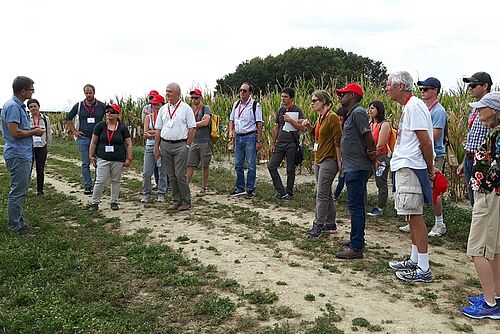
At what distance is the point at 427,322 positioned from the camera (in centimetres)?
370

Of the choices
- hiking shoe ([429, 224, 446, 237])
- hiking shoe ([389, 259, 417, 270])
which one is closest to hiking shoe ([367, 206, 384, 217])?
hiking shoe ([429, 224, 446, 237])

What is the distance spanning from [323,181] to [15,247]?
12.3 feet

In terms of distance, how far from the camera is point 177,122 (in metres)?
7.47

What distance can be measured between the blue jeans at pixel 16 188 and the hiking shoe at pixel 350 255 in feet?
13.3

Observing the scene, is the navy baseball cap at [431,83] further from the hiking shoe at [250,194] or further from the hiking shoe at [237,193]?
the hiking shoe at [237,193]

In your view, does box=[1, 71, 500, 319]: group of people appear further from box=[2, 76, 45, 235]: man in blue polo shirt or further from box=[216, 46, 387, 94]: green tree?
box=[216, 46, 387, 94]: green tree

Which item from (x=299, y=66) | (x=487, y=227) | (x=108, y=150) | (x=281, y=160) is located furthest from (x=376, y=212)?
(x=299, y=66)

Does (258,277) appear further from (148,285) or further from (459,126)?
(459,126)

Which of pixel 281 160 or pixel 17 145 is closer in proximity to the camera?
pixel 17 145

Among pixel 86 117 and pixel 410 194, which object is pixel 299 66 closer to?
pixel 86 117

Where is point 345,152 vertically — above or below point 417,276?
above

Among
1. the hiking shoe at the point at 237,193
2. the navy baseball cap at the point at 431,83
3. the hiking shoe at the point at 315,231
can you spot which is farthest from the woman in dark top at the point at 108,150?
the navy baseball cap at the point at 431,83

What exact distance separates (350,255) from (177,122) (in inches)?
141

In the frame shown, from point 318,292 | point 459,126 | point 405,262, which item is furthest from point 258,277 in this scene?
point 459,126
